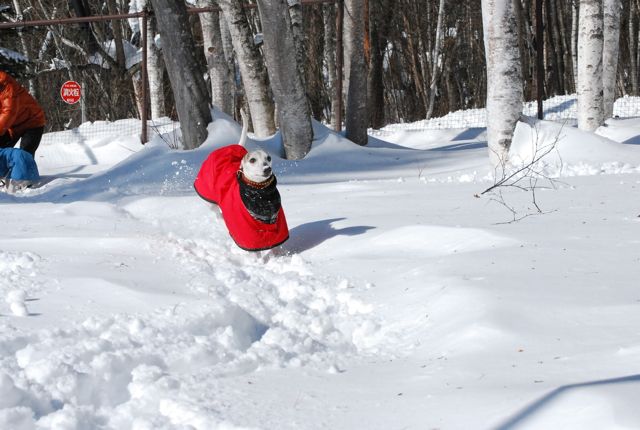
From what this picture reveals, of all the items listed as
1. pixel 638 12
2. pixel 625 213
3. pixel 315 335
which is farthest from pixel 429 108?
pixel 315 335

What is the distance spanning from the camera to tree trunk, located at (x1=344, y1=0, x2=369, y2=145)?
10344 mm

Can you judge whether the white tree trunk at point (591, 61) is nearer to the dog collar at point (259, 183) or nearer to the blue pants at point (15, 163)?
the dog collar at point (259, 183)

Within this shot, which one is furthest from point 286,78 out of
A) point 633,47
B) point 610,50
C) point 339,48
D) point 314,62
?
point 633,47

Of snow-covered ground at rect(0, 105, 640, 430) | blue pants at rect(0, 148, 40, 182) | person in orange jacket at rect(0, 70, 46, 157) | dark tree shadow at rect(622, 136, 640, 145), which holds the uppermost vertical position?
person in orange jacket at rect(0, 70, 46, 157)

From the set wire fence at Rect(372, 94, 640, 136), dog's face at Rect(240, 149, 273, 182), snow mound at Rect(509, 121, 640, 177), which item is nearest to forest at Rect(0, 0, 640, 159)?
snow mound at Rect(509, 121, 640, 177)

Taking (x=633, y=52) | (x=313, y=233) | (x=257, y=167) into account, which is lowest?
(x=313, y=233)

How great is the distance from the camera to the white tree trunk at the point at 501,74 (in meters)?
7.65

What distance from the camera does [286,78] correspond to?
30.2 ft

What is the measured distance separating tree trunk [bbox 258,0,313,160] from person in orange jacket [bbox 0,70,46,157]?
2.92 m

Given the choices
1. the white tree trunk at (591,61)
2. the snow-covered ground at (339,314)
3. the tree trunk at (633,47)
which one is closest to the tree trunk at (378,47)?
the tree trunk at (633,47)

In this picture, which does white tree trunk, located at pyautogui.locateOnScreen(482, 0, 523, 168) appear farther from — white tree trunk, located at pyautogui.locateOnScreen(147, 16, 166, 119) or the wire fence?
white tree trunk, located at pyautogui.locateOnScreen(147, 16, 166, 119)

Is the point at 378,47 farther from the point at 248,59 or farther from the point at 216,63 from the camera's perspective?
the point at 248,59

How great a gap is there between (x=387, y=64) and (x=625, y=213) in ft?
92.6

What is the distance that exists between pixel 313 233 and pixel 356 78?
4819mm
